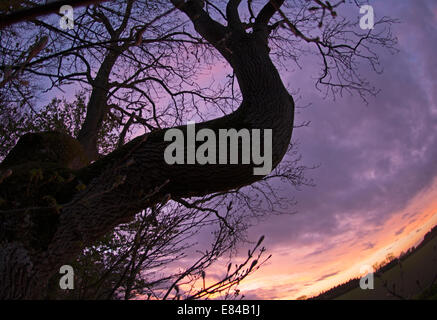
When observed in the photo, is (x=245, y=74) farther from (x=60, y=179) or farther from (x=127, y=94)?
(x=127, y=94)

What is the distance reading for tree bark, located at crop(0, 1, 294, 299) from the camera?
97.6 inches

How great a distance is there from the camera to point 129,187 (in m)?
2.68

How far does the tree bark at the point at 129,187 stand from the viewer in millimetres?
2479

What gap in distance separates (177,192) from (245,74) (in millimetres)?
1559

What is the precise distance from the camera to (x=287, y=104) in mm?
3029

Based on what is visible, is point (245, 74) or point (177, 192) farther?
point (245, 74)
